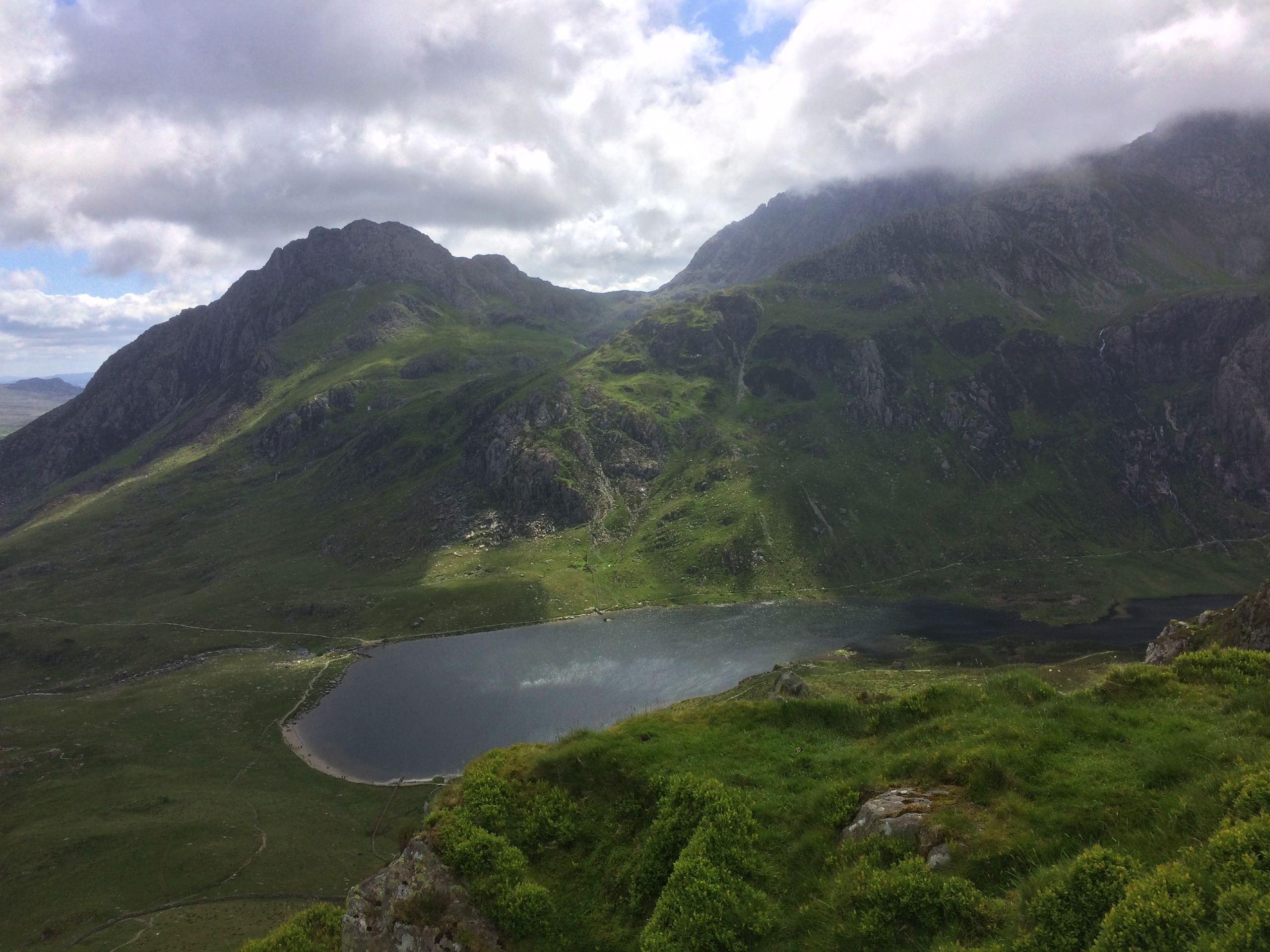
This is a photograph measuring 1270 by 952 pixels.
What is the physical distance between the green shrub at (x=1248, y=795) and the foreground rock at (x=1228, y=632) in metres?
50.3

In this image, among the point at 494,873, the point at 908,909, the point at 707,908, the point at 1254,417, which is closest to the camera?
the point at 908,909

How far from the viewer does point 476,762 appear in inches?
990

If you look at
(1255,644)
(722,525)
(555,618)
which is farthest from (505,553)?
(1255,644)

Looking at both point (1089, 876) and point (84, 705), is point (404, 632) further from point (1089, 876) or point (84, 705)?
point (1089, 876)

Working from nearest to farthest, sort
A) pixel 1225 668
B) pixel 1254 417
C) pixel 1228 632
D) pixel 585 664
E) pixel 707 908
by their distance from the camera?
1. pixel 707 908
2. pixel 1225 668
3. pixel 1228 632
4. pixel 585 664
5. pixel 1254 417

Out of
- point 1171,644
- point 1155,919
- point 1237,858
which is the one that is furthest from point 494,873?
point 1171,644

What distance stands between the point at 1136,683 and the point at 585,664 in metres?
105

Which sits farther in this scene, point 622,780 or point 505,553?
point 505,553

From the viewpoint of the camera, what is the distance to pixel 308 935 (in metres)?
32.5

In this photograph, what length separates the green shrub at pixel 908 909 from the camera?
554 inches

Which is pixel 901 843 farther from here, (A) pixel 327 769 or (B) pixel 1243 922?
(A) pixel 327 769

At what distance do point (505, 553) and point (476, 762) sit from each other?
152 metres

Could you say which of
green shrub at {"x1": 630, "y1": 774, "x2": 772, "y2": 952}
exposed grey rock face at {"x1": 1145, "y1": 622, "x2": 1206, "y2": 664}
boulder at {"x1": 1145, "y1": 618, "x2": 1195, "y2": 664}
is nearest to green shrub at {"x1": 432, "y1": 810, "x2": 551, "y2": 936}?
green shrub at {"x1": 630, "y1": 774, "x2": 772, "y2": 952}

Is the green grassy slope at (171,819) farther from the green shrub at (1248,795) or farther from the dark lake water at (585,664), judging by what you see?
the green shrub at (1248,795)
